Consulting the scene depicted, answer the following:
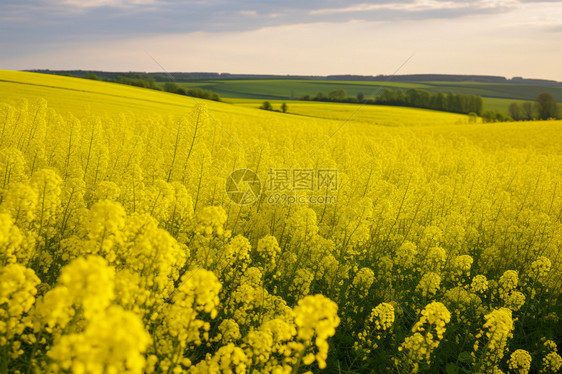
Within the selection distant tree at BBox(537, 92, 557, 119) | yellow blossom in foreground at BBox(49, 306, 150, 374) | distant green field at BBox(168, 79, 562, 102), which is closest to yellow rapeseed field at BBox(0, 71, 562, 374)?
yellow blossom in foreground at BBox(49, 306, 150, 374)

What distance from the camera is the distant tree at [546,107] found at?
59.4 meters

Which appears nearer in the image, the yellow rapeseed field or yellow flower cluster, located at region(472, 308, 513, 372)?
the yellow rapeseed field

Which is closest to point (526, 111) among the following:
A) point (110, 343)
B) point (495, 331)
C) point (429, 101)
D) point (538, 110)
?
point (538, 110)

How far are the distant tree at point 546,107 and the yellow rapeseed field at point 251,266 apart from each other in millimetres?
62650

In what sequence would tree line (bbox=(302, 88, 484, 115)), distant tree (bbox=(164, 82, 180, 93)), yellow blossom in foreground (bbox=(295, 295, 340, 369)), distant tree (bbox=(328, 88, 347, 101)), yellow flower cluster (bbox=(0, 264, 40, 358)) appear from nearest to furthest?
yellow blossom in foreground (bbox=(295, 295, 340, 369))
yellow flower cluster (bbox=(0, 264, 40, 358))
distant tree (bbox=(164, 82, 180, 93))
distant tree (bbox=(328, 88, 347, 101))
tree line (bbox=(302, 88, 484, 115))

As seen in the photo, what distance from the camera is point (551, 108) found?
59969 millimetres

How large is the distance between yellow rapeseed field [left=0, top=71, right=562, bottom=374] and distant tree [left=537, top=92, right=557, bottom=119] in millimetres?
62650

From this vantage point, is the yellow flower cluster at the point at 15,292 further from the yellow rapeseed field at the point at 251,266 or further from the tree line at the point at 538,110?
the tree line at the point at 538,110

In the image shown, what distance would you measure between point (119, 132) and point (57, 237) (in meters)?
5.96

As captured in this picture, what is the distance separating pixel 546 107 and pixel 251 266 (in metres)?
72.6

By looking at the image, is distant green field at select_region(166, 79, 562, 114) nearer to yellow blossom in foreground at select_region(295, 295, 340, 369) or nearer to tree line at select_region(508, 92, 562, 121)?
tree line at select_region(508, 92, 562, 121)

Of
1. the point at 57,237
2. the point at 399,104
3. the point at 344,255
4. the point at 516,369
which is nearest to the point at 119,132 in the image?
the point at 57,237

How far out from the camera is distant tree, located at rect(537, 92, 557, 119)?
195ft

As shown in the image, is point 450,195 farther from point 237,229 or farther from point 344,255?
point 237,229
